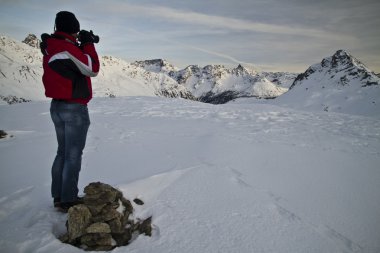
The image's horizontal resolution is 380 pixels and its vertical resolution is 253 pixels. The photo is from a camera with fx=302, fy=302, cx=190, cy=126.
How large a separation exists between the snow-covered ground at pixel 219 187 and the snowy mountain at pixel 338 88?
97413 millimetres

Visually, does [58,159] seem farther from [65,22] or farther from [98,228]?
[65,22]

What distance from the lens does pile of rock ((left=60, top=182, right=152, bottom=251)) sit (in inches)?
140

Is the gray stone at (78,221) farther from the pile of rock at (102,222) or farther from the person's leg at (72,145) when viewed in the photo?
the person's leg at (72,145)

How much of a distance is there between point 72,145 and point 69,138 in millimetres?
108

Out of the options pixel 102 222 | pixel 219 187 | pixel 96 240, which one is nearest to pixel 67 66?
pixel 102 222

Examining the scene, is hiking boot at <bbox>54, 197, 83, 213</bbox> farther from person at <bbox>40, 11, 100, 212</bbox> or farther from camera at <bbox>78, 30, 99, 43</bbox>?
camera at <bbox>78, 30, 99, 43</bbox>

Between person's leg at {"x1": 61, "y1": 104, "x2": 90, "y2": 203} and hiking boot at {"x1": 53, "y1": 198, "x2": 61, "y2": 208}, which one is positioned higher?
person's leg at {"x1": 61, "y1": 104, "x2": 90, "y2": 203}

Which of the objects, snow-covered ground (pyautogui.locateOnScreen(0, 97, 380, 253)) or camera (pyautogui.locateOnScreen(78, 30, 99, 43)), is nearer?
snow-covered ground (pyautogui.locateOnScreen(0, 97, 380, 253))

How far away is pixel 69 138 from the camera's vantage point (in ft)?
13.6

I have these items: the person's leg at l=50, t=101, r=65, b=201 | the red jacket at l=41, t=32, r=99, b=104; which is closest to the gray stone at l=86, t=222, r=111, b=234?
the person's leg at l=50, t=101, r=65, b=201

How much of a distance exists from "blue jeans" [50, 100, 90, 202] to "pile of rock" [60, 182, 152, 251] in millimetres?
386

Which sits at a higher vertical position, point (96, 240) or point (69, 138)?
point (69, 138)

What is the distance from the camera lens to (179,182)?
5398mm

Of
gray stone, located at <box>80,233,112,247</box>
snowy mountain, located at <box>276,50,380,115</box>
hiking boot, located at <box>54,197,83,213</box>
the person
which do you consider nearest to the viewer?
gray stone, located at <box>80,233,112,247</box>
